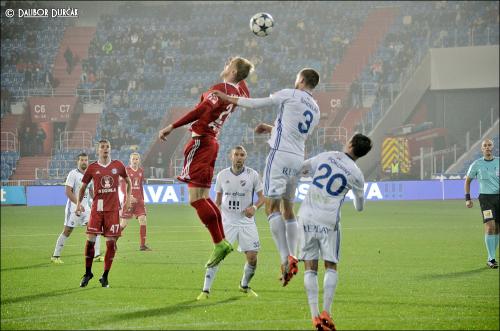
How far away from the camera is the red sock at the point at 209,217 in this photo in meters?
9.51

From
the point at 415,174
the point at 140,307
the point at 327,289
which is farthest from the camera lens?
the point at 415,174

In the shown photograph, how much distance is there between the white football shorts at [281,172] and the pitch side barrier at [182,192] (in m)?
26.4

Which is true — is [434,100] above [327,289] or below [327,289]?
above

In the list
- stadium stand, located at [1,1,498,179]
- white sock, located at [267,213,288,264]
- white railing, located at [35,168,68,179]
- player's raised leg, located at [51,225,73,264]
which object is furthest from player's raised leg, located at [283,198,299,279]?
white railing, located at [35,168,68,179]

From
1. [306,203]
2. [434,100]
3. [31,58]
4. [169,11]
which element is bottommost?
A: [306,203]

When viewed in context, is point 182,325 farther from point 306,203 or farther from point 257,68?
point 257,68

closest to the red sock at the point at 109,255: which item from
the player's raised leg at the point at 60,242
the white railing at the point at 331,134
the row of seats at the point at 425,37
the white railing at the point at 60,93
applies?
the player's raised leg at the point at 60,242

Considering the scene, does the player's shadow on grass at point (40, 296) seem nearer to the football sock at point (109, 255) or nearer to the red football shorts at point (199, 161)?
the football sock at point (109, 255)

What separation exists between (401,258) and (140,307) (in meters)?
7.35

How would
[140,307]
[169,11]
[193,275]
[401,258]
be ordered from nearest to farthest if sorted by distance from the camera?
[140,307] → [193,275] → [401,258] → [169,11]

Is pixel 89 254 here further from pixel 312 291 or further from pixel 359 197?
pixel 359 197

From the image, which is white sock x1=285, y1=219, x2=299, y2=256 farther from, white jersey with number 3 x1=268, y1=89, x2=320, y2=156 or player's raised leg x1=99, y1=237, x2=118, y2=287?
player's raised leg x1=99, y1=237, x2=118, y2=287

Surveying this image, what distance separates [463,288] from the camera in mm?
12250

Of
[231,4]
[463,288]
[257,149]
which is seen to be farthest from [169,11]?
[463,288]
